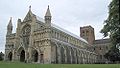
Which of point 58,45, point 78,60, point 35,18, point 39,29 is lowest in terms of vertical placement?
point 78,60

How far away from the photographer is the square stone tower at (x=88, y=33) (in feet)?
362

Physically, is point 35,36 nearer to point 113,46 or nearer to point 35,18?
point 35,18

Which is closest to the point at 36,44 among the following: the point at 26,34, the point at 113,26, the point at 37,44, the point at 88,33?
the point at 37,44

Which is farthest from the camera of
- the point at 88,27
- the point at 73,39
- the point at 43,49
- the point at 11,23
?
the point at 88,27

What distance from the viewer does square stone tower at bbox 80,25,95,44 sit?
11043 cm

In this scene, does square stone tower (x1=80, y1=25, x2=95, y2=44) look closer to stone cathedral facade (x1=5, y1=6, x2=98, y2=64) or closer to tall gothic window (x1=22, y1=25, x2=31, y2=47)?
stone cathedral facade (x1=5, y1=6, x2=98, y2=64)

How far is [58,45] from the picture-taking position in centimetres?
5997

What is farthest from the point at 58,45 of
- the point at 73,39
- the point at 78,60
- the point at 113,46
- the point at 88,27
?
the point at 88,27

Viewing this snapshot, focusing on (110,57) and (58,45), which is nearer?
(58,45)

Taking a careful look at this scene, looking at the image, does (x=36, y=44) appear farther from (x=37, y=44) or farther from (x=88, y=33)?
(x=88, y=33)

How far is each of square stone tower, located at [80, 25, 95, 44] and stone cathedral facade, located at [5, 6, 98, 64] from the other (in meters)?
40.2

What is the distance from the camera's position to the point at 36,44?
5928 centimetres

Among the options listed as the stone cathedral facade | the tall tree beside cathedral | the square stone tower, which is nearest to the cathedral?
the stone cathedral facade

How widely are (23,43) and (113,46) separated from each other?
3749 centimetres
